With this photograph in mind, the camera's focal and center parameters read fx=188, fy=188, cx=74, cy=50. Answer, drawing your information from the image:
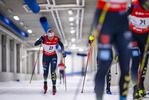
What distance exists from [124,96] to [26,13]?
9.56 metres

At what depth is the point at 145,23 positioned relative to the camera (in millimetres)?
2846

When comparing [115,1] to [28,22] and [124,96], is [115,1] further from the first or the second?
[28,22]

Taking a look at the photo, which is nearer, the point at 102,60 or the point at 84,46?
the point at 102,60

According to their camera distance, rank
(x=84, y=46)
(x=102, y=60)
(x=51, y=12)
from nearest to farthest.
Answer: (x=102, y=60)
(x=51, y=12)
(x=84, y=46)

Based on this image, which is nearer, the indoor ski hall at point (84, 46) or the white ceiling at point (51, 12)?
the indoor ski hall at point (84, 46)

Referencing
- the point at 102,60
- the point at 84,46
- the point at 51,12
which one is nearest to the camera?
the point at 102,60

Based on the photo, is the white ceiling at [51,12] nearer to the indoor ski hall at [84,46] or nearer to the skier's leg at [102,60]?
the indoor ski hall at [84,46]

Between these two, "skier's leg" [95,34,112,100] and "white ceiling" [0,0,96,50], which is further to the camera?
"white ceiling" [0,0,96,50]

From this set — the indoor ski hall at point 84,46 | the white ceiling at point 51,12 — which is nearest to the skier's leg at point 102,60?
the indoor ski hall at point 84,46

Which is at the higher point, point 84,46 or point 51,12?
point 51,12

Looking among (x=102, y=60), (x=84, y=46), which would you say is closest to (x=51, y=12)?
(x=102, y=60)

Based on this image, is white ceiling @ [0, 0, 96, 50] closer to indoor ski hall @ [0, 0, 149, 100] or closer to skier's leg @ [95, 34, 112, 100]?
indoor ski hall @ [0, 0, 149, 100]

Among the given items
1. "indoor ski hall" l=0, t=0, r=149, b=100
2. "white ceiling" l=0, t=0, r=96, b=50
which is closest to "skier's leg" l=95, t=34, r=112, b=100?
"indoor ski hall" l=0, t=0, r=149, b=100

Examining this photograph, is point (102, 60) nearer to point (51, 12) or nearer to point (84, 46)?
point (51, 12)
